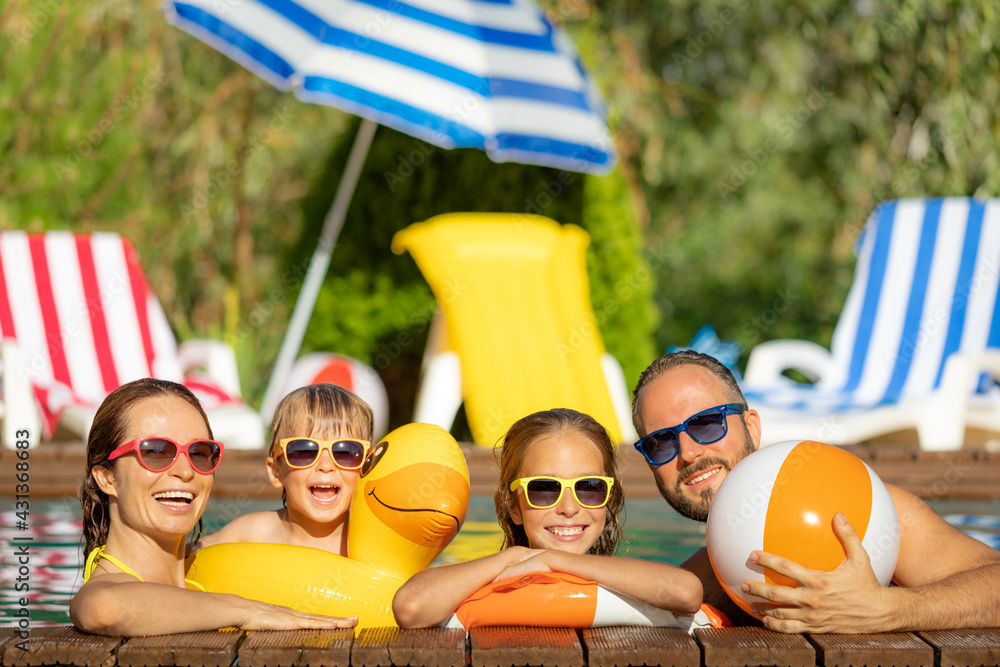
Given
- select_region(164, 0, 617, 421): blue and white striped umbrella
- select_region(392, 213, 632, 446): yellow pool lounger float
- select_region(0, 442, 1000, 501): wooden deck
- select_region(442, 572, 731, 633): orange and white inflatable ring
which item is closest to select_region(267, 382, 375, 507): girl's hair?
select_region(442, 572, 731, 633): orange and white inflatable ring

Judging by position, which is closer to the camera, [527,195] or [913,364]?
[913,364]

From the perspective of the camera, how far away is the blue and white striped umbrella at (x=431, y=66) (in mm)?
7402

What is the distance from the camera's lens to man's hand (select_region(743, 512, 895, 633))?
247cm

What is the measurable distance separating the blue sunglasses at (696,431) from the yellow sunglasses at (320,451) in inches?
32.8

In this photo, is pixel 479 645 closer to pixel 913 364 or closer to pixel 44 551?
pixel 44 551

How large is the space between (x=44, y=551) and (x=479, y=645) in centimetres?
344

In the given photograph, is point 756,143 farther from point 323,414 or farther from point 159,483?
point 159,483

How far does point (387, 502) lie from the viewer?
9.86 ft

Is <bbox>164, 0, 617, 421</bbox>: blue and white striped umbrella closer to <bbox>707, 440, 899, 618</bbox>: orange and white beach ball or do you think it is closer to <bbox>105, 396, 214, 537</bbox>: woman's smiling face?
<bbox>105, 396, 214, 537</bbox>: woman's smiling face

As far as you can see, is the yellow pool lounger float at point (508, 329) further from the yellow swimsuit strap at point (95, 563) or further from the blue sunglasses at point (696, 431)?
the yellow swimsuit strap at point (95, 563)

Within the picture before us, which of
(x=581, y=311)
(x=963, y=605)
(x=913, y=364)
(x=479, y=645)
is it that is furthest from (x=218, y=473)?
(x=913, y=364)

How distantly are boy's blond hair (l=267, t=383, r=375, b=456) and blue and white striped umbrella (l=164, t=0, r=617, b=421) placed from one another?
4.40m

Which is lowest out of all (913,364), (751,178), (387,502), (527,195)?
(387,502)

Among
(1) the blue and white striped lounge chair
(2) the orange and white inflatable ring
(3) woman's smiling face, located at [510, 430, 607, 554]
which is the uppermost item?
(1) the blue and white striped lounge chair
